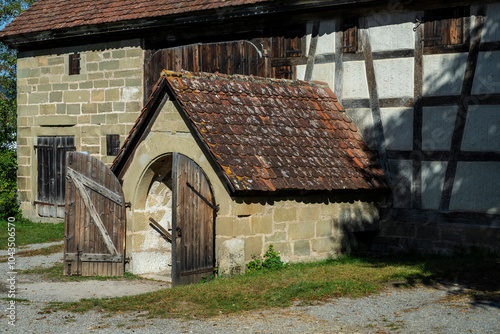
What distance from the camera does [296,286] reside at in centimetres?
813

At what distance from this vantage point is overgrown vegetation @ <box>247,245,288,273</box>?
9250 mm

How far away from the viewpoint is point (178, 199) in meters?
9.27

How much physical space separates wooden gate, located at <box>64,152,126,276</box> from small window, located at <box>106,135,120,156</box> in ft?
14.7

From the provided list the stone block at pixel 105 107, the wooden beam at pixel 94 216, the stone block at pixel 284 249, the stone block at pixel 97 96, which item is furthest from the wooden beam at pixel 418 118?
the stone block at pixel 97 96

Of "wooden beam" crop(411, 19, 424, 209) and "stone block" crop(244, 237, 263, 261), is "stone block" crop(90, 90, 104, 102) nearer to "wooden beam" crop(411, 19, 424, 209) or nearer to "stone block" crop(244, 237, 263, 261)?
"stone block" crop(244, 237, 263, 261)

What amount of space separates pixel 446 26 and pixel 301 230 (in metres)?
3.93

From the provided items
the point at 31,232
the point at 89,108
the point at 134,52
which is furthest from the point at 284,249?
the point at 89,108

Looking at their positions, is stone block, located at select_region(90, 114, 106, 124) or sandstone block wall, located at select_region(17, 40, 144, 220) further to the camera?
stone block, located at select_region(90, 114, 106, 124)

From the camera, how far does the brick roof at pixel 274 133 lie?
9.22 m

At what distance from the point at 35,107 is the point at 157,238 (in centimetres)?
713

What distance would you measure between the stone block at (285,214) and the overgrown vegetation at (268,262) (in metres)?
0.41

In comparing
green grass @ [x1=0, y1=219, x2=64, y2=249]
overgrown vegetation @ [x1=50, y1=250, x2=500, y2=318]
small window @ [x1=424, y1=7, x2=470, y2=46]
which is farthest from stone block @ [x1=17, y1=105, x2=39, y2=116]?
small window @ [x1=424, y1=7, x2=470, y2=46]

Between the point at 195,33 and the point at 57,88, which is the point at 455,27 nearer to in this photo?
the point at 195,33

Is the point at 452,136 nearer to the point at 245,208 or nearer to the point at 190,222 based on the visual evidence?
the point at 245,208
